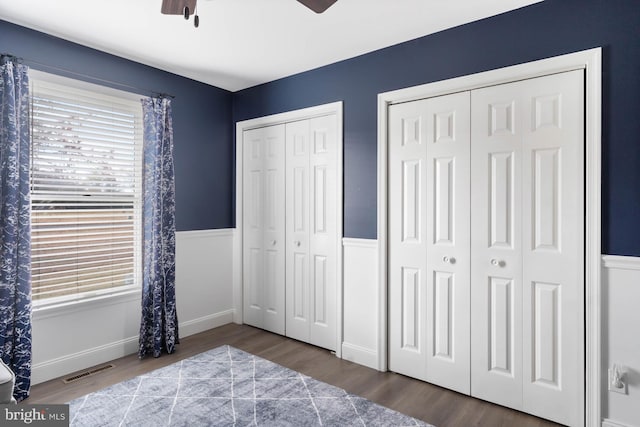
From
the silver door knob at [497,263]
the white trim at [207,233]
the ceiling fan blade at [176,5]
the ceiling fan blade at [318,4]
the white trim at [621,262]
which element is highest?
the ceiling fan blade at [176,5]

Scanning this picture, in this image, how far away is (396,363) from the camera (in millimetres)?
2895

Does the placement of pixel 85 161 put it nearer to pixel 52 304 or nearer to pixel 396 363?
pixel 52 304

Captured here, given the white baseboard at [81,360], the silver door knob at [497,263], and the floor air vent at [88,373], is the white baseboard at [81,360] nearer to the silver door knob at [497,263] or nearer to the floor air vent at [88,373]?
the floor air vent at [88,373]

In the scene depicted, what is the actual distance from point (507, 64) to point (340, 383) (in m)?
2.47

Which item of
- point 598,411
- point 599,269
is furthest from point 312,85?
point 598,411

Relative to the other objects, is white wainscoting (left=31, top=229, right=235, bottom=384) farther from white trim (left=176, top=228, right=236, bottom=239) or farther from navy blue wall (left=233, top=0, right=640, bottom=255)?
navy blue wall (left=233, top=0, right=640, bottom=255)

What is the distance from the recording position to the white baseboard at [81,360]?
2689mm

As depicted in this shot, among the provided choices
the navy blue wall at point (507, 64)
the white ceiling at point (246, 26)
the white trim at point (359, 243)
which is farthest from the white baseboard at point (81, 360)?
the white ceiling at point (246, 26)

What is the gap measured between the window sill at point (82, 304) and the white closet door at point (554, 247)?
10.1 feet

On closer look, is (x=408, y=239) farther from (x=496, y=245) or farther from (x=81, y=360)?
(x=81, y=360)

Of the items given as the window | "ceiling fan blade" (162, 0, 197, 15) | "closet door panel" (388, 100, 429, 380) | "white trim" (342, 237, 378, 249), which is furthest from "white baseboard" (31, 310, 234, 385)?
"ceiling fan blade" (162, 0, 197, 15)

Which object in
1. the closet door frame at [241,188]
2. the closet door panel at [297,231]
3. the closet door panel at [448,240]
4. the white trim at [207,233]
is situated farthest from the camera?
the white trim at [207,233]

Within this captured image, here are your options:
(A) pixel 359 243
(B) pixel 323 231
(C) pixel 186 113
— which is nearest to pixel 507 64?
(A) pixel 359 243

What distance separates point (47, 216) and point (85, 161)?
19.7 inches
